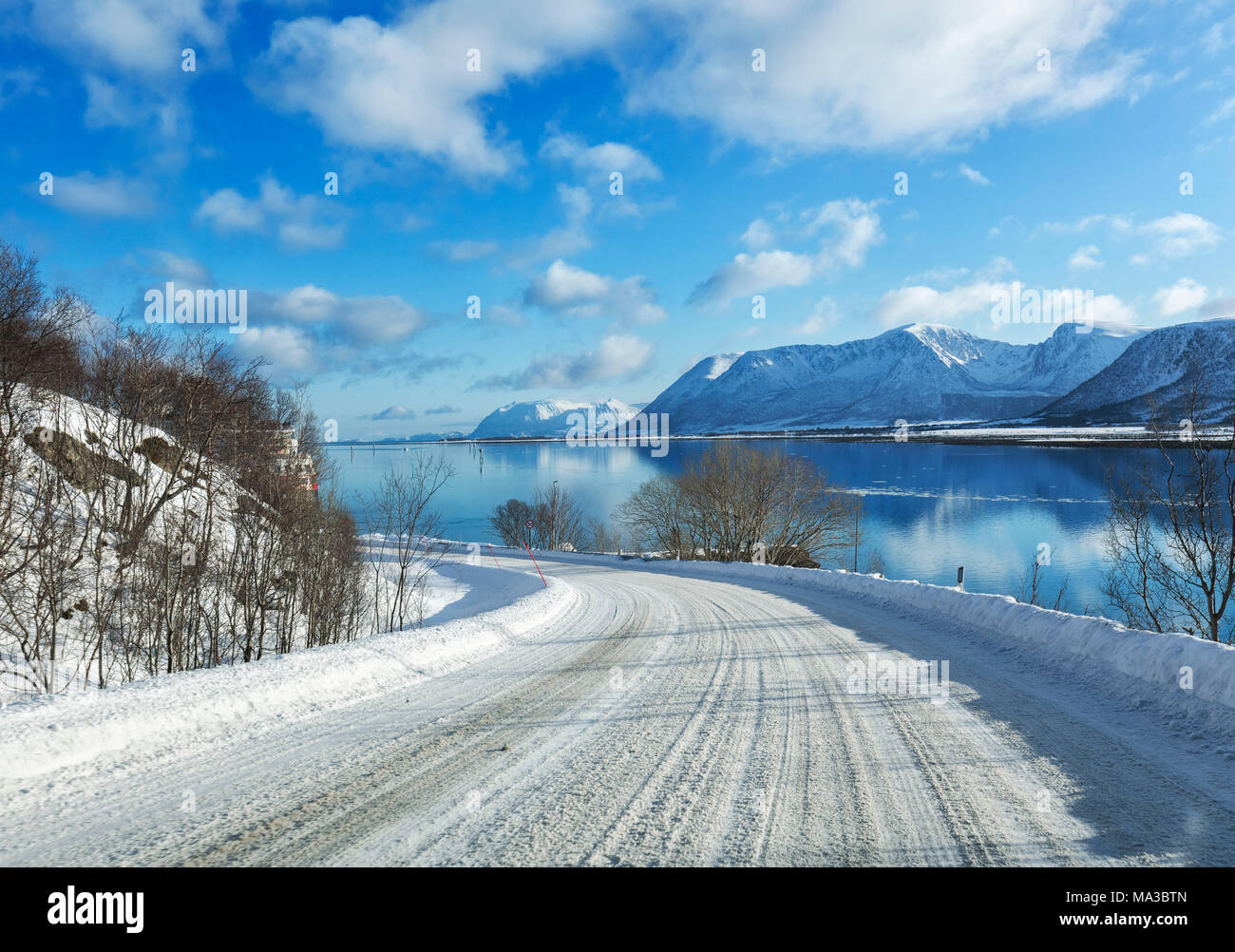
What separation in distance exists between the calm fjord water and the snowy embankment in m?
15.7

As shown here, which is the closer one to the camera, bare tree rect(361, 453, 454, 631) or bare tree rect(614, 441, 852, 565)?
bare tree rect(361, 453, 454, 631)

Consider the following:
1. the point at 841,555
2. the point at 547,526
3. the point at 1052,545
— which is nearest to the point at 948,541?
the point at 1052,545

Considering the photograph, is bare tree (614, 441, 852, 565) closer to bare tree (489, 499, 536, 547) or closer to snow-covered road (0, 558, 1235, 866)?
bare tree (489, 499, 536, 547)

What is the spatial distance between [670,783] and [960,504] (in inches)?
3162

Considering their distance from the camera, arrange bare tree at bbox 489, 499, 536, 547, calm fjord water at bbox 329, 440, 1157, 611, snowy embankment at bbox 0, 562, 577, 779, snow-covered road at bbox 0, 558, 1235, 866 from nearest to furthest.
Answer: snow-covered road at bbox 0, 558, 1235, 866
snowy embankment at bbox 0, 562, 577, 779
calm fjord water at bbox 329, 440, 1157, 611
bare tree at bbox 489, 499, 536, 547

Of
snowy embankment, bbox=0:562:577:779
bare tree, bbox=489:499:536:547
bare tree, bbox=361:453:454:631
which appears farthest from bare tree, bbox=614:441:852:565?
snowy embankment, bbox=0:562:577:779

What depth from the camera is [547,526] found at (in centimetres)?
7012

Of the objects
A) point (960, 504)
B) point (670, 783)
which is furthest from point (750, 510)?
point (960, 504)

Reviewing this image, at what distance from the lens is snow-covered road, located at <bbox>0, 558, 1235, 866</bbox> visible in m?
3.56

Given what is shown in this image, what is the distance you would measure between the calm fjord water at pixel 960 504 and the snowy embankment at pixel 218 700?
1572 centimetres

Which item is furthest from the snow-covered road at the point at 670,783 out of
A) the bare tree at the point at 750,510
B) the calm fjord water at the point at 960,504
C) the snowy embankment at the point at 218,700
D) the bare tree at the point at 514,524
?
the bare tree at the point at 514,524

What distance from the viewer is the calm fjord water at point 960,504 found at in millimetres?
44750

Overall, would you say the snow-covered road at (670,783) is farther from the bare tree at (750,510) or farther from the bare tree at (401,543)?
the bare tree at (750,510)
